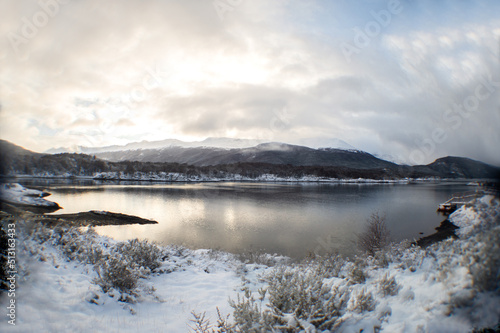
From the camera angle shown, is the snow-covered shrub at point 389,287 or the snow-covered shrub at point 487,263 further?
the snow-covered shrub at point 389,287

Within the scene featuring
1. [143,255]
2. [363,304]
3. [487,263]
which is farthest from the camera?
[143,255]

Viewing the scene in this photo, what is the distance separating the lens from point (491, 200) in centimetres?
304

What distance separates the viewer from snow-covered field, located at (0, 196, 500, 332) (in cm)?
265

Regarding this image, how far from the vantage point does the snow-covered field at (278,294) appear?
2.65 meters

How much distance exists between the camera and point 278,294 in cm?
446

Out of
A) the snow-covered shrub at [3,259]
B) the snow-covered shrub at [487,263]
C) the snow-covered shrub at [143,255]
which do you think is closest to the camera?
the snow-covered shrub at [487,263]

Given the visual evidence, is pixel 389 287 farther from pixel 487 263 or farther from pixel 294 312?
pixel 487 263

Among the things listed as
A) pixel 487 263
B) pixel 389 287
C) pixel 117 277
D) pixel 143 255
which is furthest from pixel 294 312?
pixel 143 255

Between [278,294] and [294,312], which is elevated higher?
[278,294]

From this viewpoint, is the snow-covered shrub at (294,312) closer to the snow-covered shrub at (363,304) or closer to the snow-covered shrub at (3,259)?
the snow-covered shrub at (363,304)

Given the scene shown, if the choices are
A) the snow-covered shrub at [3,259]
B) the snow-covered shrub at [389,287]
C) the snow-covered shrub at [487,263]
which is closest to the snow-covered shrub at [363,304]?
the snow-covered shrub at [389,287]

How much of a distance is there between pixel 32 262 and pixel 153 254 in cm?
365

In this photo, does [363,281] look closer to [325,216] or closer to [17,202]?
[325,216]

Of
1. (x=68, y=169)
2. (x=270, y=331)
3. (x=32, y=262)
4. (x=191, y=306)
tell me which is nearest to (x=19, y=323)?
(x=32, y=262)
